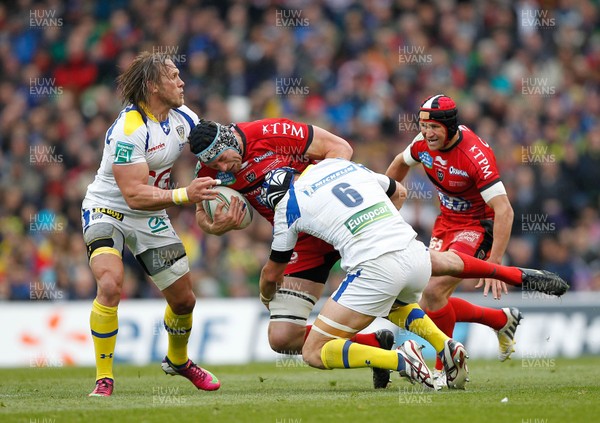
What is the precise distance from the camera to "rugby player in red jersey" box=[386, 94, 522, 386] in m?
9.41

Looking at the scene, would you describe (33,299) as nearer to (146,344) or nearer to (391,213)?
(146,344)

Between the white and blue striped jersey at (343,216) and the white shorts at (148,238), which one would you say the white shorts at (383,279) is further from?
the white shorts at (148,238)

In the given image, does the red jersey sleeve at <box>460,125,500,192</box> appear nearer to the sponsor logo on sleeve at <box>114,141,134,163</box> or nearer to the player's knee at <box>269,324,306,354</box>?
the player's knee at <box>269,324,306,354</box>

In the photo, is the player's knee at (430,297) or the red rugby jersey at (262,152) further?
the player's knee at (430,297)

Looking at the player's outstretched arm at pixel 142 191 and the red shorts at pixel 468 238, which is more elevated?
the player's outstretched arm at pixel 142 191

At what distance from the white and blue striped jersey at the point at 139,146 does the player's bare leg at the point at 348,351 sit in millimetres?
2067

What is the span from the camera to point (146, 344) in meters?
15.0

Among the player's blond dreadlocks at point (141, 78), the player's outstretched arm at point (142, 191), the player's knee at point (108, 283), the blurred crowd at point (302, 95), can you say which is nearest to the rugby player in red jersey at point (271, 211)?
the player's outstretched arm at point (142, 191)

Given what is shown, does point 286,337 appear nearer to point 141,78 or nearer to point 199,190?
point 199,190

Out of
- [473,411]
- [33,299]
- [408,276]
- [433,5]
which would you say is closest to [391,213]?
[408,276]

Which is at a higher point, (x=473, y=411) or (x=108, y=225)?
(x=108, y=225)

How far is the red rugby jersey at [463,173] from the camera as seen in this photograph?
31.1ft

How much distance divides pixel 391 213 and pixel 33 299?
29.8 ft

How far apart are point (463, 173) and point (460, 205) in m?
0.53
